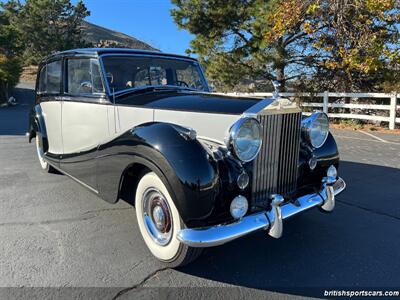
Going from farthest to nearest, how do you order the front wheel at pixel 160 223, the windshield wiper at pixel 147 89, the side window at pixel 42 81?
the side window at pixel 42 81 → the windshield wiper at pixel 147 89 → the front wheel at pixel 160 223

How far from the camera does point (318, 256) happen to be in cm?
296

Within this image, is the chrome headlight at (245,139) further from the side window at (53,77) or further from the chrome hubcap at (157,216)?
the side window at (53,77)

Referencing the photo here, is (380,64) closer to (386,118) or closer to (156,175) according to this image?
(386,118)

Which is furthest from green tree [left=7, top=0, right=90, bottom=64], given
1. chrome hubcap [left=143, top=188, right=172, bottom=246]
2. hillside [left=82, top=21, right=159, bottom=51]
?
chrome hubcap [left=143, top=188, right=172, bottom=246]

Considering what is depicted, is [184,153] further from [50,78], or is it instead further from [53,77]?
[50,78]

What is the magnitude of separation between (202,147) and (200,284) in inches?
40.5

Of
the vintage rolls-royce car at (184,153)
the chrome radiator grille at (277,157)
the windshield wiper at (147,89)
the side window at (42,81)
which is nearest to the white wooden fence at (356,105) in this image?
the side window at (42,81)

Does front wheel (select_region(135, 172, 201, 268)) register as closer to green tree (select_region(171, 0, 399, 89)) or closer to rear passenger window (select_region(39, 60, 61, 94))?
rear passenger window (select_region(39, 60, 61, 94))

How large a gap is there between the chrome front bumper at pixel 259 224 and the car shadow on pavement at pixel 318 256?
0.36 meters

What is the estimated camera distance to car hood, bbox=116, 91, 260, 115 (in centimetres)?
284

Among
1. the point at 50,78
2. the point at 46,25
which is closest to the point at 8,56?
the point at 46,25

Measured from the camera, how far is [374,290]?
2.48 m

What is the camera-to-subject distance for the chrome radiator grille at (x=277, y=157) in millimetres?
2809

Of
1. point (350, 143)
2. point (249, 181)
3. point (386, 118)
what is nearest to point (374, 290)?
point (249, 181)
